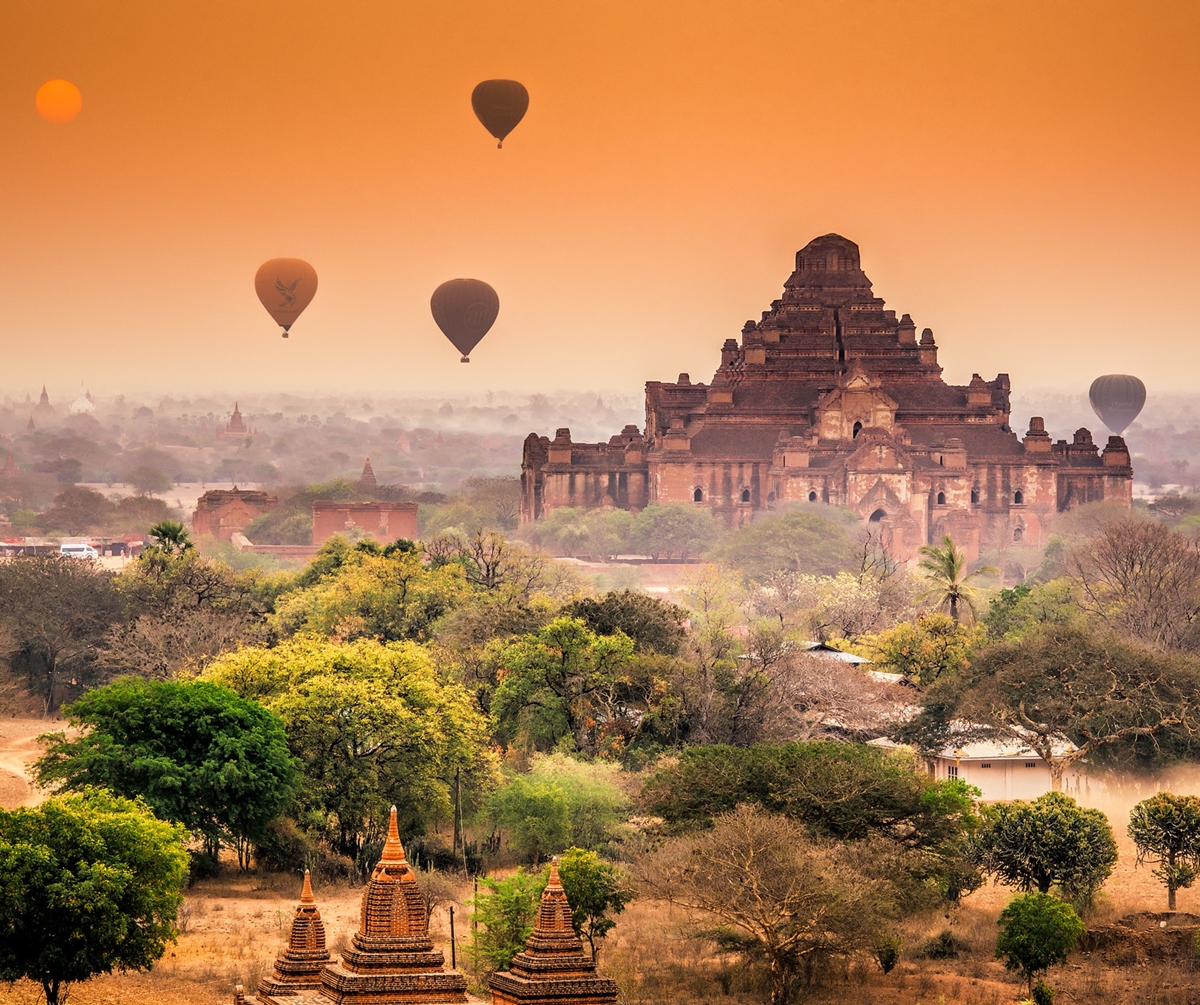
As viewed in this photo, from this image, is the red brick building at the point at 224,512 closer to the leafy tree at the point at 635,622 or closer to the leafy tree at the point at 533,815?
the leafy tree at the point at 635,622

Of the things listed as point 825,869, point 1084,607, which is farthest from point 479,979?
point 1084,607

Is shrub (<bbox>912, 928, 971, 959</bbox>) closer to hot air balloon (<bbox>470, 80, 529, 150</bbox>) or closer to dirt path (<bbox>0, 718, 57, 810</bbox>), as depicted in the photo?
dirt path (<bbox>0, 718, 57, 810</bbox>)

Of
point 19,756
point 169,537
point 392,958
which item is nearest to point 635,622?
point 19,756

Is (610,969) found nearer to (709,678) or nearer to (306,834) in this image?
(306,834)

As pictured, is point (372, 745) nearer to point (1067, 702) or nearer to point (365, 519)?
point (1067, 702)

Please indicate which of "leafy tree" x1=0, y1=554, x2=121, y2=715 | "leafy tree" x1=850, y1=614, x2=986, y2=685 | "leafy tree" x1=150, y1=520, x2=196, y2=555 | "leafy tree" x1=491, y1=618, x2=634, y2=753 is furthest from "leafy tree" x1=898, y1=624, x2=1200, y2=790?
"leafy tree" x1=150, y1=520, x2=196, y2=555

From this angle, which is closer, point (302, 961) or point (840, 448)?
point (302, 961)
